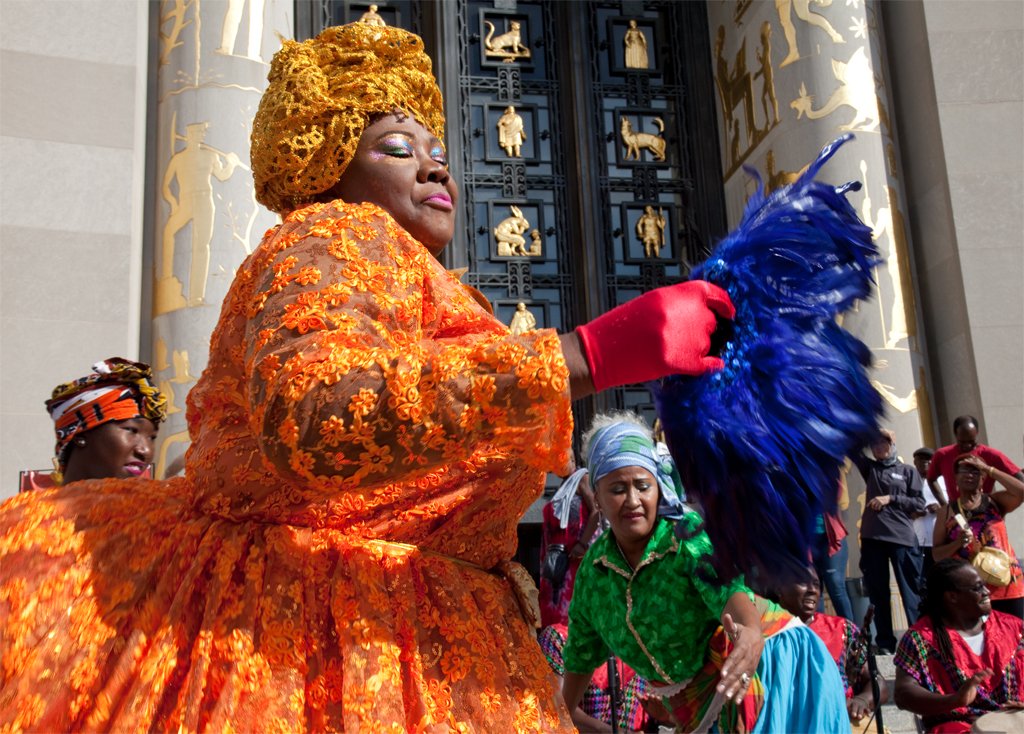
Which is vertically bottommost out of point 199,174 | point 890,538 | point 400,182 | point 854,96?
point 890,538

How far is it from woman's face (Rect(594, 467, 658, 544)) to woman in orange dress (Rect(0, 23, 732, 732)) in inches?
91.8

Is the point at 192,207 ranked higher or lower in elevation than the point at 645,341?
higher

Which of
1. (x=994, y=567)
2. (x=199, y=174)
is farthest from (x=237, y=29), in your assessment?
(x=994, y=567)

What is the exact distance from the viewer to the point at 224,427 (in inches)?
65.9

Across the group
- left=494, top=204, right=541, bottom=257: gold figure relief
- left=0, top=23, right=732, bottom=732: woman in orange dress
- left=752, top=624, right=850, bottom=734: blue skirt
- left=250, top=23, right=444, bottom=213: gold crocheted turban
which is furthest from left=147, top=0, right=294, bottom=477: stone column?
left=0, top=23, right=732, bottom=732: woman in orange dress

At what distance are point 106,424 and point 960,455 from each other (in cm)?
546

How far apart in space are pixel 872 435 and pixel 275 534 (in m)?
1.00

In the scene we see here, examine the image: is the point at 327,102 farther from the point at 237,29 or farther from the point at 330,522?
the point at 237,29

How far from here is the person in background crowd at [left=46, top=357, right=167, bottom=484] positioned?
3.75m

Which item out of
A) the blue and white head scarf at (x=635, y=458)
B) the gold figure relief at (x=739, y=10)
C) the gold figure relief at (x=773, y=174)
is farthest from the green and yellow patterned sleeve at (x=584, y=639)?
the gold figure relief at (x=739, y=10)

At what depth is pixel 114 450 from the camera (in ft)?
12.3

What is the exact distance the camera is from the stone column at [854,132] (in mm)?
7996

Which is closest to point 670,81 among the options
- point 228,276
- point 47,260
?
point 228,276

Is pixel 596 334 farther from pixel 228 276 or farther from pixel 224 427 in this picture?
pixel 228 276
